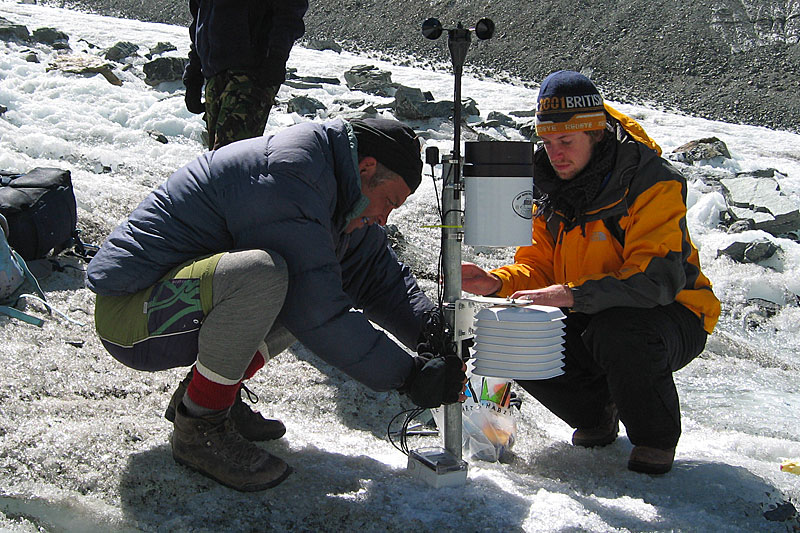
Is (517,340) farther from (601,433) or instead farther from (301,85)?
(301,85)

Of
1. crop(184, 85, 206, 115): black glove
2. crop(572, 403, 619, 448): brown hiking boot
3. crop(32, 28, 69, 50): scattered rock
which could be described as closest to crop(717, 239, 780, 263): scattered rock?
crop(572, 403, 619, 448): brown hiking boot

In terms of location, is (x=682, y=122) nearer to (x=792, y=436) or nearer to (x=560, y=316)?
(x=792, y=436)

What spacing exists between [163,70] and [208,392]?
8872mm

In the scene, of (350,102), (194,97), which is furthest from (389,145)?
(350,102)

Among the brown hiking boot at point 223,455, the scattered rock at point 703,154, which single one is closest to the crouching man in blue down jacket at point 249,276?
the brown hiking boot at point 223,455

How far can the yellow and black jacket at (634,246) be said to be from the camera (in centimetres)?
260

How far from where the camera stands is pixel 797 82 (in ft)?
49.3

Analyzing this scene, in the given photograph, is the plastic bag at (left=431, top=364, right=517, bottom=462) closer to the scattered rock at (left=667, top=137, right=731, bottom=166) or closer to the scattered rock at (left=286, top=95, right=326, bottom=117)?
the scattered rock at (left=667, top=137, right=731, bottom=166)

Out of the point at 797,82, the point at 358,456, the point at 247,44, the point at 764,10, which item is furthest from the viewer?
the point at 764,10

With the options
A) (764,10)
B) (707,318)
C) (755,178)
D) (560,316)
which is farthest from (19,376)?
(764,10)

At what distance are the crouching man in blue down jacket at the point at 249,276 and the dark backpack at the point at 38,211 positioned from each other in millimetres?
1569

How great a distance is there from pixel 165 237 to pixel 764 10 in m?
19.8

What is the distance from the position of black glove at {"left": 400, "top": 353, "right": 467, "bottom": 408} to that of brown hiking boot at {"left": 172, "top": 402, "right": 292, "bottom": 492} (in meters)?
0.44

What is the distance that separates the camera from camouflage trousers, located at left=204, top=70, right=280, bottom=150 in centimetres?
398
